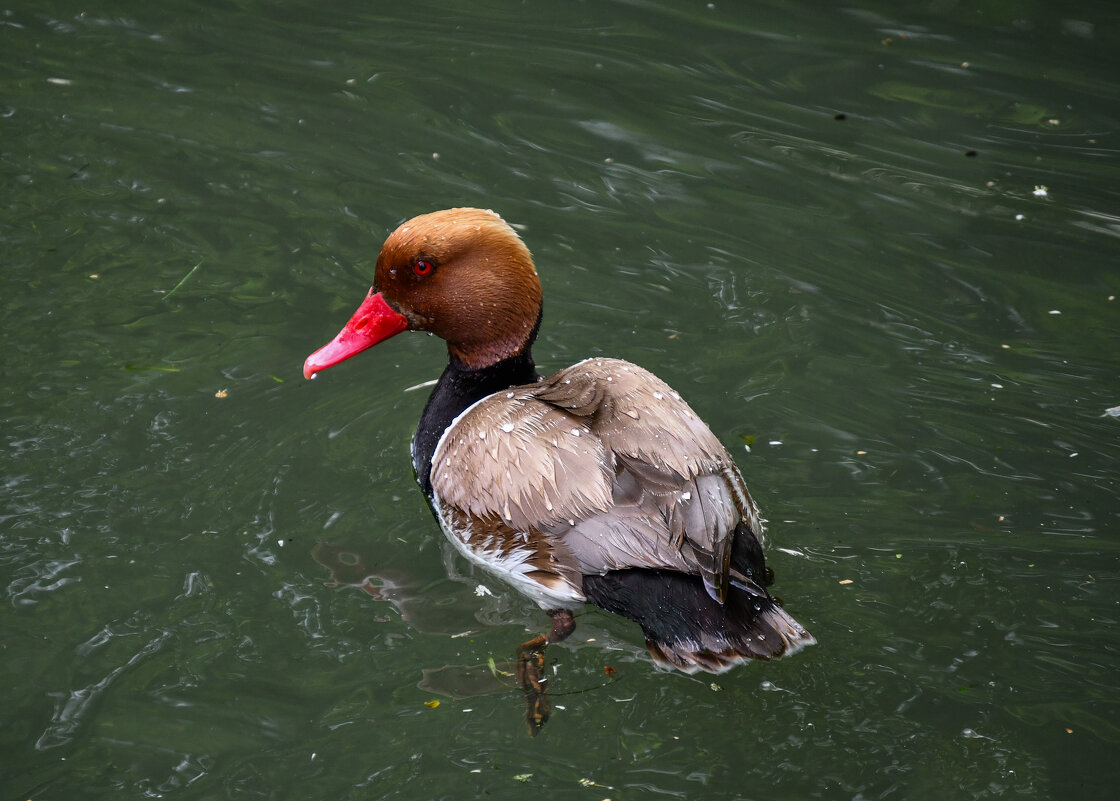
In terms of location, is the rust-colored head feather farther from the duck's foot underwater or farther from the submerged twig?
the submerged twig

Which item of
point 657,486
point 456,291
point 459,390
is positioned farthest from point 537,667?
point 456,291

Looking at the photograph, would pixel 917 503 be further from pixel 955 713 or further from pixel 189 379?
pixel 189 379

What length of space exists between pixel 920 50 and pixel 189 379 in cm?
519

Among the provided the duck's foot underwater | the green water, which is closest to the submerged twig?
the green water

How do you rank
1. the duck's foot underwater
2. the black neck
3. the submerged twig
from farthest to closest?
the submerged twig → the black neck → the duck's foot underwater

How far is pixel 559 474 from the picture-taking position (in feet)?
12.7

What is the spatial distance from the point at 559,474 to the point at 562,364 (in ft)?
5.34

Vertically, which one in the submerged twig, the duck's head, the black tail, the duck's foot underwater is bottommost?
the duck's foot underwater

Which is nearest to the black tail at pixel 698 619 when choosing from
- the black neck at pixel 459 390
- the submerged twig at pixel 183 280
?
the black neck at pixel 459 390

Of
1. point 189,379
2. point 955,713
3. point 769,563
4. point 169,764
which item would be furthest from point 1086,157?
point 169,764

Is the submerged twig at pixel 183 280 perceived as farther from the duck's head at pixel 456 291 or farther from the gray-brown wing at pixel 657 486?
the gray-brown wing at pixel 657 486

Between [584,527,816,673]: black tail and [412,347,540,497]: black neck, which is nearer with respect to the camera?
[584,527,816,673]: black tail

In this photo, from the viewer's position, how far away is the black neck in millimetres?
4594

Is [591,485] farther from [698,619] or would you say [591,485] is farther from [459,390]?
[459,390]
